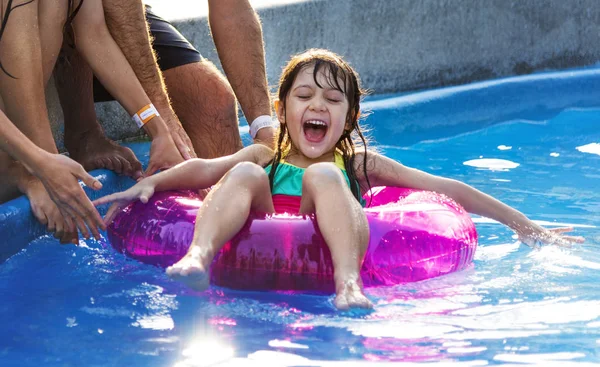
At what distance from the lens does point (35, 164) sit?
2.67 meters

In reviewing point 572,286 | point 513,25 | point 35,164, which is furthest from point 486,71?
point 35,164

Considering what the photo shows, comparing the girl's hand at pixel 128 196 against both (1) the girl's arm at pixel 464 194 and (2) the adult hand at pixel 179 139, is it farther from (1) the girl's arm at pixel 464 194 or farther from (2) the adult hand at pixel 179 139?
(1) the girl's arm at pixel 464 194

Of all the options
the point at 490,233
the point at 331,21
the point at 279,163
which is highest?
the point at 331,21

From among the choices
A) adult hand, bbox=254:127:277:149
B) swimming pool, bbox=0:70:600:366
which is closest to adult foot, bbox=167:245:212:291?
swimming pool, bbox=0:70:600:366

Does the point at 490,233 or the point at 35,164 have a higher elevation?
the point at 35,164

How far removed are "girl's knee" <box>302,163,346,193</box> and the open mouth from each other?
0.40 metres

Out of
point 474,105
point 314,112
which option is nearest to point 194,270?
point 314,112

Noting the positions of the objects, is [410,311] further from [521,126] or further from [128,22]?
[521,126]

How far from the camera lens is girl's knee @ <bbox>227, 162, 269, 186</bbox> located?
267 centimetres

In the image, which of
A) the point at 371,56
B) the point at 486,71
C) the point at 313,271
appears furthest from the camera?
the point at 486,71

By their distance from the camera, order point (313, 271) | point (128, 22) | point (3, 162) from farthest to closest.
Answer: point (128, 22), point (3, 162), point (313, 271)

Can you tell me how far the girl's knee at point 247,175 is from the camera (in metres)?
2.67

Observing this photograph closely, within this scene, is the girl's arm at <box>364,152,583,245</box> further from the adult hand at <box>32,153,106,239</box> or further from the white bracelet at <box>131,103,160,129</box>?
the adult hand at <box>32,153,106,239</box>

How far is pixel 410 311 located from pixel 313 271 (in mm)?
291
